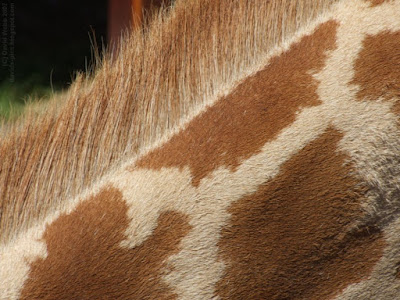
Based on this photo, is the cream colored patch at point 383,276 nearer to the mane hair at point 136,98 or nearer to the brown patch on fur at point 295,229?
the brown patch on fur at point 295,229

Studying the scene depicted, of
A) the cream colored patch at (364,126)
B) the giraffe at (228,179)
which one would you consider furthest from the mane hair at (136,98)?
the cream colored patch at (364,126)

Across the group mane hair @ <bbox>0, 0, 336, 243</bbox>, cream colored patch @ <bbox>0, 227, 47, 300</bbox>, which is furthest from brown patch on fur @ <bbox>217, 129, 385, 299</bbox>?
cream colored patch @ <bbox>0, 227, 47, 300</bbox>

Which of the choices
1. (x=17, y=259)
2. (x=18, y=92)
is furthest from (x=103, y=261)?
(x=18, y=92)

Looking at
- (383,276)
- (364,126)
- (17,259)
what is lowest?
(383,276)

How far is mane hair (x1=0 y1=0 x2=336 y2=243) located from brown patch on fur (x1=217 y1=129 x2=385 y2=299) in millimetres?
183

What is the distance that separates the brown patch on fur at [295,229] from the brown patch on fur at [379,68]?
0.09 meters

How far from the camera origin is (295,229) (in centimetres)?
91

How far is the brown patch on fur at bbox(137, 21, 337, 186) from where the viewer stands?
90 centimetres

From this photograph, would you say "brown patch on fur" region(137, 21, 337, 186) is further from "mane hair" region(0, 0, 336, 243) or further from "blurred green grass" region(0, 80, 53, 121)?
"blurred green grass" region(0, 80, 53, 121)

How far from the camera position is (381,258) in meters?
0.93

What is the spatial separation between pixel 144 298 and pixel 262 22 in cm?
50

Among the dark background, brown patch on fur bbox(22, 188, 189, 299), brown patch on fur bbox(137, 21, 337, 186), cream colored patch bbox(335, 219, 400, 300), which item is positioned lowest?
cream colored patch bbox(335, 219, 400, 300)

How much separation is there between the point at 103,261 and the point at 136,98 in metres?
0.28

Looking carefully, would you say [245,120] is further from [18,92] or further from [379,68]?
[18,92]
